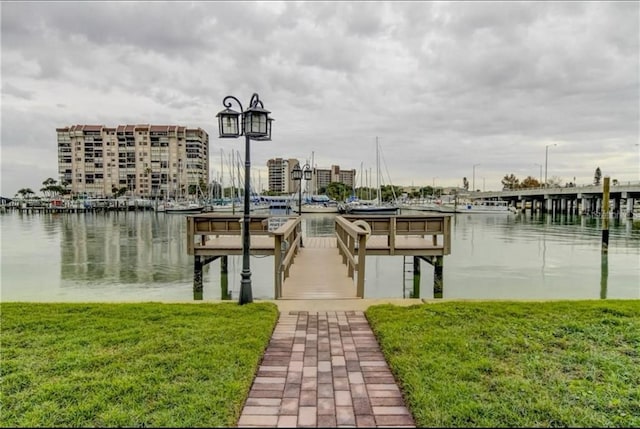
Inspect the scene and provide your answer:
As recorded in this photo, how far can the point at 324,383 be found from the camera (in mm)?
3453

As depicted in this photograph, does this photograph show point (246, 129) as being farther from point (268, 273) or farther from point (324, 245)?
point (268, 273)

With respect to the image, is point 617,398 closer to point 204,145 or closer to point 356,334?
point 356,334

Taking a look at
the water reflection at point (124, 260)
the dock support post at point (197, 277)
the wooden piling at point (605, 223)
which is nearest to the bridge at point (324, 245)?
the dock support post at point (197, 277)

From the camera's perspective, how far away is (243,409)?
3055mm

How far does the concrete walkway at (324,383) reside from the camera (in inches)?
114

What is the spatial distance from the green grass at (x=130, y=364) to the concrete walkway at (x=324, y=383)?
0.16m

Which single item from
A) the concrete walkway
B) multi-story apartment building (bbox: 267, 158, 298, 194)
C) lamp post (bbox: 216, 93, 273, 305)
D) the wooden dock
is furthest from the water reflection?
multi-story apartment building (bbox: 267, 158, 298, 194)

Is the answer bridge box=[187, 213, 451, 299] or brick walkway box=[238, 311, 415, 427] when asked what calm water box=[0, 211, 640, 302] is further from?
brick walkway box=[238, 311, 415, 427]

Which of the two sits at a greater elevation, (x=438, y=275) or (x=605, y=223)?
(x=605, y=223)

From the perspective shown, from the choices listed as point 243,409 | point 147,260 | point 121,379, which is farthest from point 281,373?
point 147,260

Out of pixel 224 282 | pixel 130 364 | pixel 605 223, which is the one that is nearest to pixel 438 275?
pixel 224 282

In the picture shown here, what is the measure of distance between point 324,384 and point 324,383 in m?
0.02

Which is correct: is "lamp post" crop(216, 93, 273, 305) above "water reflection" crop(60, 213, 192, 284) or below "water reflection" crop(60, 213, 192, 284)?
above

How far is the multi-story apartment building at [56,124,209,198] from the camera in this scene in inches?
4719
